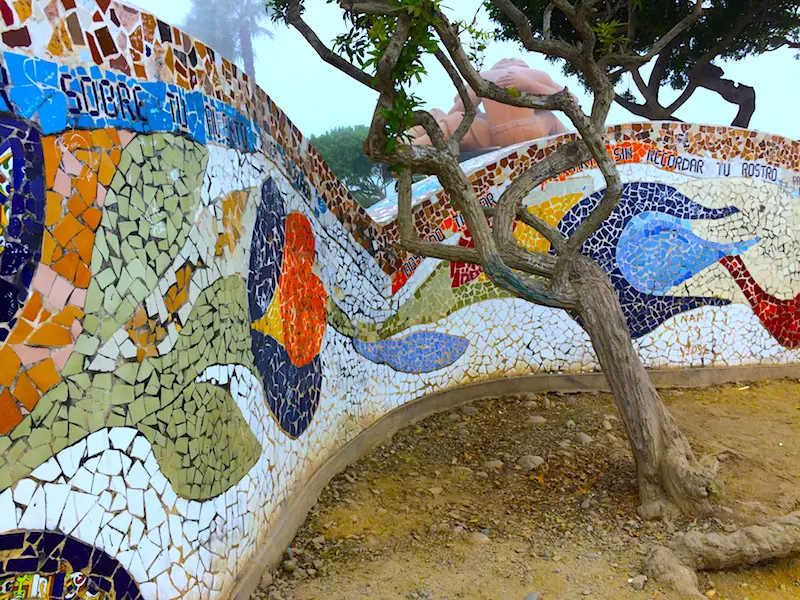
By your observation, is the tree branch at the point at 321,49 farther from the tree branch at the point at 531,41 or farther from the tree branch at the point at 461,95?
the tree branch at the point at 531,41

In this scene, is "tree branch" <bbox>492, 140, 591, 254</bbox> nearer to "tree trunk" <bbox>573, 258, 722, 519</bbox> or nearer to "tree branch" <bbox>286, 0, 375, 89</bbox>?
"tree trunk" <bbox>573, 258, 722, 519</bbox>

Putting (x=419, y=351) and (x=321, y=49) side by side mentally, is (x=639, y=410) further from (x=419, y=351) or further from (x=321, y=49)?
(x=321, y=49)

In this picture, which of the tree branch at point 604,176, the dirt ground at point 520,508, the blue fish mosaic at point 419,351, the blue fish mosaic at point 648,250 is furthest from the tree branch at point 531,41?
the dirt ground at point 520,508

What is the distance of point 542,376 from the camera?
5.21m

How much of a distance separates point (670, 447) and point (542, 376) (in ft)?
6.53

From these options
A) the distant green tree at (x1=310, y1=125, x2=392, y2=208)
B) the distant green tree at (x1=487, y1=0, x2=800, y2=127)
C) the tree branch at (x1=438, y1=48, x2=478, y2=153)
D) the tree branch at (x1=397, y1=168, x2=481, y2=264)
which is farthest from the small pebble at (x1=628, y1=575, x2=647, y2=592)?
the distant green tree at (x1=310, y1=125, x2=392, y2=208)

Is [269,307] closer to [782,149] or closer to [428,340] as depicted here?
[428,340]

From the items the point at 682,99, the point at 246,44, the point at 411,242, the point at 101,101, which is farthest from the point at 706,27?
the point at 246,44

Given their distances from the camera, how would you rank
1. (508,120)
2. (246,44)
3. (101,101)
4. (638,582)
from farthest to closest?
(246,44)
(508,120)
(638,582)
(101,101)

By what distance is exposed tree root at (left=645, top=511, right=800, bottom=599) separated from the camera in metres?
2.71

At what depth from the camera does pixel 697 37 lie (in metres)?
8.12

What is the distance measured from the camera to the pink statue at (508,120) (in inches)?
407
